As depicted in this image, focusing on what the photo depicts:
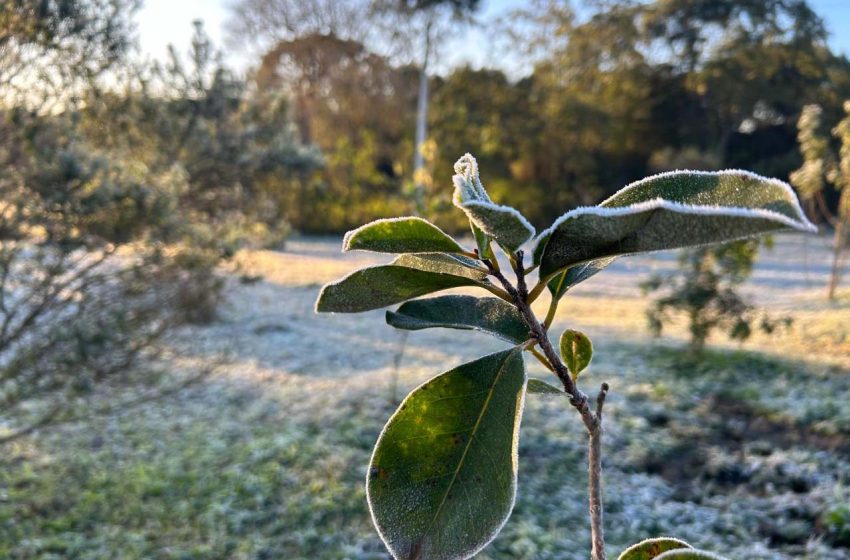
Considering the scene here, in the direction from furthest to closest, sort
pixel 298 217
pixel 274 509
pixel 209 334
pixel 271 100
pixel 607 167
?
pixel 607 167
pixel 298 217
pixel 209 334
pixel 271 100
pixel 274 509

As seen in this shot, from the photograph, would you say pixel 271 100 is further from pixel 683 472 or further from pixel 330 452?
pixel 683 472

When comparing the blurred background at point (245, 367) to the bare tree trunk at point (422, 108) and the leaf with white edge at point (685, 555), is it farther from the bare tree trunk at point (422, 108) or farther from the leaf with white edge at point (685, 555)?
the bare tree trunk at point (422, 108)

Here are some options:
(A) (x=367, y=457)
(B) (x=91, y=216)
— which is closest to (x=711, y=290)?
(A) (x=367, y=457)

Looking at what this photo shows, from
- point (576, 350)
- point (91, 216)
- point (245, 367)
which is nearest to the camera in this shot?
point (576, 350)

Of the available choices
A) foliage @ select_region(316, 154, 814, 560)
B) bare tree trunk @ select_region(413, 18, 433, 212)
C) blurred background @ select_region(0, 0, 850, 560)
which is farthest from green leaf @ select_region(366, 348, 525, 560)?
bare tree trunk @ select_region(413, 18, 433, 212)

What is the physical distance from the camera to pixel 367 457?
9.25ft

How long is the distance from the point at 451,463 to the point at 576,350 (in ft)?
0.56

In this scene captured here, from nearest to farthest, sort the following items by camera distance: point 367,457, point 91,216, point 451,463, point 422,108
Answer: point 451,463, point 91,216, point 367,457, point 422,108

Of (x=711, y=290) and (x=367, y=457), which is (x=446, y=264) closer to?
(x=367, y=457)

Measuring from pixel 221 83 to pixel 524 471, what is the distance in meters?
2.52

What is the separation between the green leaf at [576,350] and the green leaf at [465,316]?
8 centimetres

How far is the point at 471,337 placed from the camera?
5.34m

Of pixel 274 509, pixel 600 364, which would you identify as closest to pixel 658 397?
pixel 600 364

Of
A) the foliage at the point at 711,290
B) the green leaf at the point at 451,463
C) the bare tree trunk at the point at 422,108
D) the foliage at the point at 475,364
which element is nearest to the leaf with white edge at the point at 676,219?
the foliage at the point at 475,364
